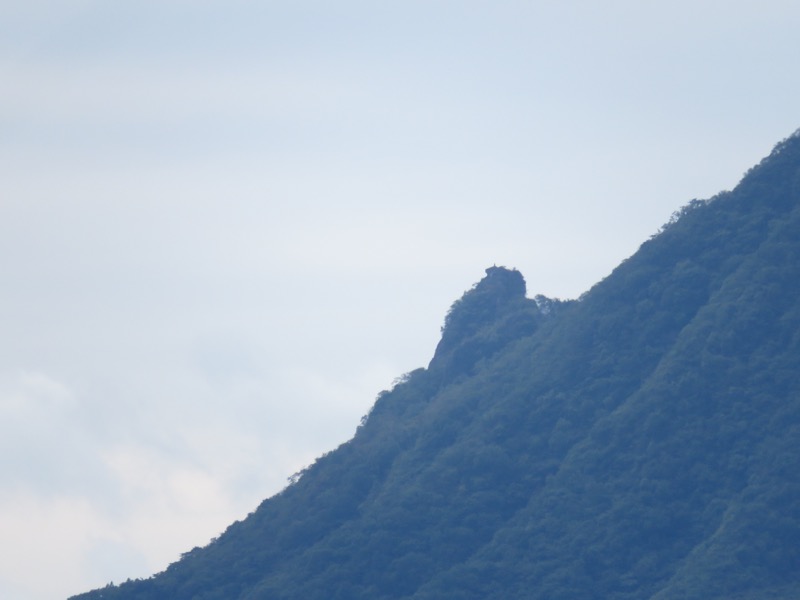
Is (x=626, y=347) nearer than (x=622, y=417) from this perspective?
No

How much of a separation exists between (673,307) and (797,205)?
390 inches

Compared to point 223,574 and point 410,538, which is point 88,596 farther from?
point 410,538

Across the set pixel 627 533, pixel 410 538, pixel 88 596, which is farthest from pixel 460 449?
pixel 88 596

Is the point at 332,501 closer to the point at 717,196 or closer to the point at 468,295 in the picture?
the point at 468,295

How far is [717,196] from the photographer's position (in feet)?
370

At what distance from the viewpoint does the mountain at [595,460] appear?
92.4m

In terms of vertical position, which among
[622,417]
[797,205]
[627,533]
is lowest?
[627,533]

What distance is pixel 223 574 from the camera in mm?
101438

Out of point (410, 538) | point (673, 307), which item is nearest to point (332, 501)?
point (410, 538)

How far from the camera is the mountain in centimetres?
9244

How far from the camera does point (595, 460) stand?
99.2 m

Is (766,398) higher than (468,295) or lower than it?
lower

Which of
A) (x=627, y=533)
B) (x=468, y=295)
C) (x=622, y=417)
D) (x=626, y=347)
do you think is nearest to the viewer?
(x=627, y=533)

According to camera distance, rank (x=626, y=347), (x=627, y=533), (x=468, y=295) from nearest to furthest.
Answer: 1. (x=627, y=533)
2. (x=626, y=347)
3. (x=468, y=295)
